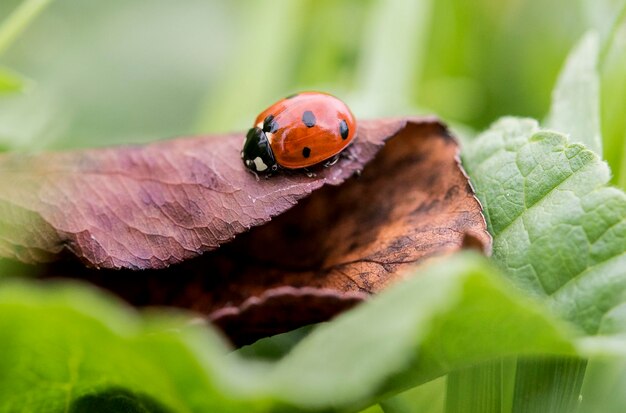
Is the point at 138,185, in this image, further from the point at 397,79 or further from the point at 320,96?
the point at 397,79

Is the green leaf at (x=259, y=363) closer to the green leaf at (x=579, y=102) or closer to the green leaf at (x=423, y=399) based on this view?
the green leaf at (x=423, y=399)

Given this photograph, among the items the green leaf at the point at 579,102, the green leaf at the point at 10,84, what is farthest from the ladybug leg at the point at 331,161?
the green leaf at the point at 10,84

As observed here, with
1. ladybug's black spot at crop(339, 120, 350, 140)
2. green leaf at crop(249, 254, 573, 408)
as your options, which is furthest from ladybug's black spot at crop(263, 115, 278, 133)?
green leaf at crop(249, 254, 573, 408)

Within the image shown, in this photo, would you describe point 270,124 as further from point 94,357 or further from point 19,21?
point 94,357

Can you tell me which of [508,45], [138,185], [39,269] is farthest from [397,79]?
[39,269]

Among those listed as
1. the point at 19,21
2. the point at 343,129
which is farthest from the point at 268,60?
the point at 343,129
